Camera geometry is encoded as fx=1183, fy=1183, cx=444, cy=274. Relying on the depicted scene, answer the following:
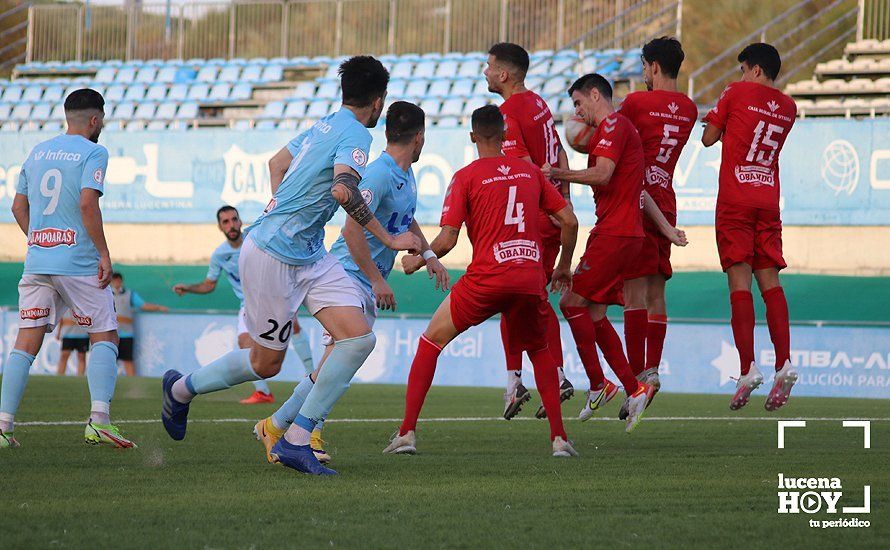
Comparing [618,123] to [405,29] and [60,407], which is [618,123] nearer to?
[60,407]

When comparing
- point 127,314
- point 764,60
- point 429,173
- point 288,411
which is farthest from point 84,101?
point 429,173

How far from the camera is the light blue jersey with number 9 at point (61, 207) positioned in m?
7.70

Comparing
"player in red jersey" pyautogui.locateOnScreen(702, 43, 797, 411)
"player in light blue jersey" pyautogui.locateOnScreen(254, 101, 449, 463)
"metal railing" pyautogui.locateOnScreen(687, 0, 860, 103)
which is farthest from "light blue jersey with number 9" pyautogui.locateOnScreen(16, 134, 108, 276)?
"metal railing" pyautogui.locateOnScreen(687, 0, 860, 103)

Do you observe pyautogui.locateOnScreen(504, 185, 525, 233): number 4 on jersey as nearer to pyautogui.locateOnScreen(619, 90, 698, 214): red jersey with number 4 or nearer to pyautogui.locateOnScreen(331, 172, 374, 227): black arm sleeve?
pyautogui.locateOnScreen(331, 172, 374, 227): black arm sleeve

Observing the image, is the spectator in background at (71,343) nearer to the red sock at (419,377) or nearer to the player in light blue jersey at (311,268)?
the red sock at (419,377)

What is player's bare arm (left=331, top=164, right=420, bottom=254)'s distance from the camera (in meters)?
6.05

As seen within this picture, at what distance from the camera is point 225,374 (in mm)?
6492

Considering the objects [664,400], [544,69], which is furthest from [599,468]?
[544,69]

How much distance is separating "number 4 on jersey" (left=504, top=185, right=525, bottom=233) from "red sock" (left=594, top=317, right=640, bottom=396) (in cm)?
149

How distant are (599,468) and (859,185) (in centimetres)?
1496

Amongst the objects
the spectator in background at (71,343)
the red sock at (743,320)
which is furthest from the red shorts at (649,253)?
the spectator in background at (71,343)

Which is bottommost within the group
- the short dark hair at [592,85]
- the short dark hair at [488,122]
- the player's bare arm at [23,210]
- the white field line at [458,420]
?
the white field line at [458,420]

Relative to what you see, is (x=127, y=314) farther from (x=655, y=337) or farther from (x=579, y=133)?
(x=579, y=133)

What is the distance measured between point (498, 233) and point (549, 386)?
1042 millimetres
